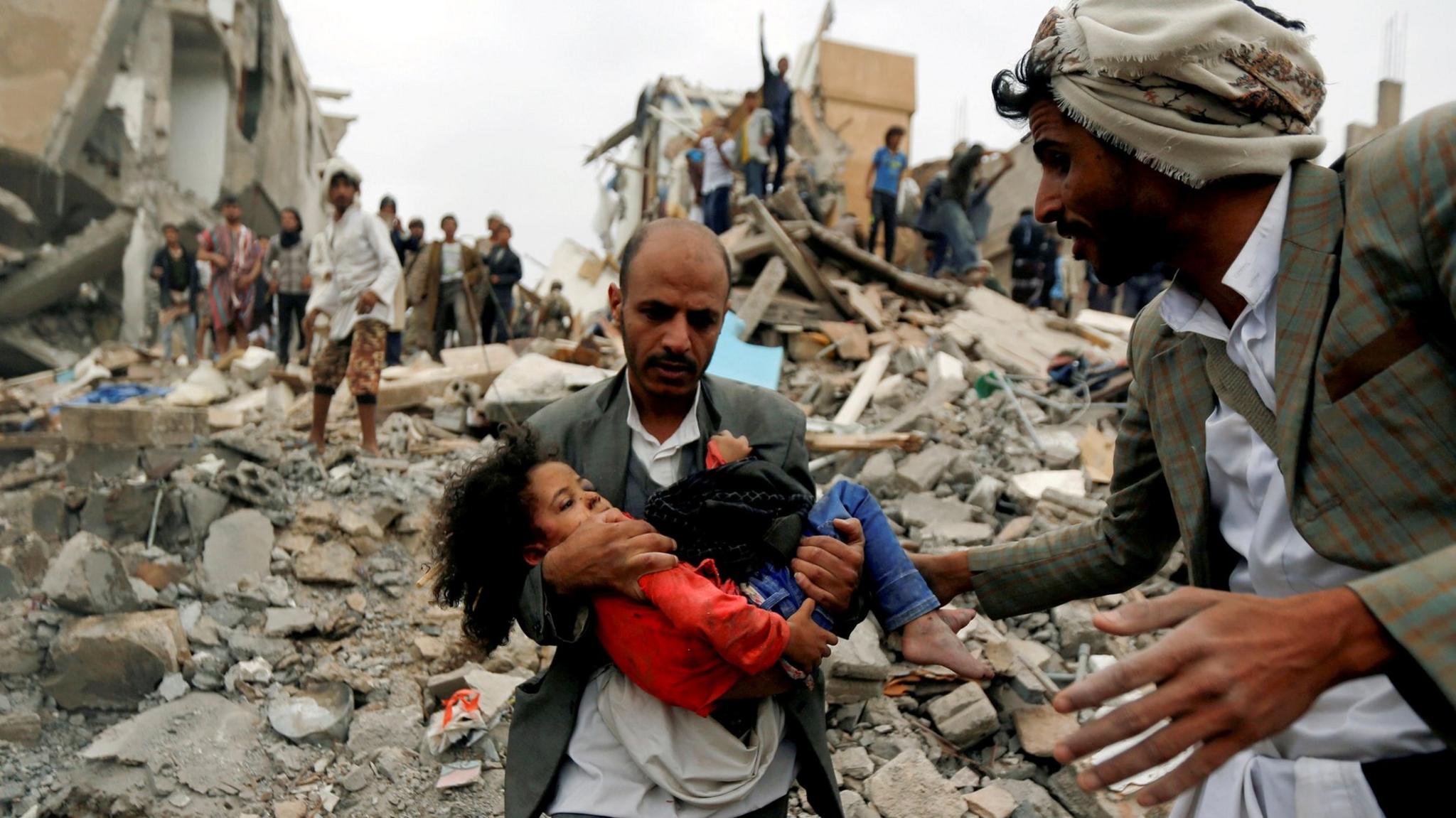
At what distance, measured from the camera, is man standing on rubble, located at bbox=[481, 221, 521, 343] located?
12.1 m

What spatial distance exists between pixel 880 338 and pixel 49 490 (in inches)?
274

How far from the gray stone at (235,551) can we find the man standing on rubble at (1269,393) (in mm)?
4720

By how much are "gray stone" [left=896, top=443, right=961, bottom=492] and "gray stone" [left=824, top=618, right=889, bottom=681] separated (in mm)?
2246

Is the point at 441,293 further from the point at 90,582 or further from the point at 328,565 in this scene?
the point at 90,582

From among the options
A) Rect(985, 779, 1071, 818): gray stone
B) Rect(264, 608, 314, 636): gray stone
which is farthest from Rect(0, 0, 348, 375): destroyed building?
Rect(985, 779, 1071, 818): gray stone

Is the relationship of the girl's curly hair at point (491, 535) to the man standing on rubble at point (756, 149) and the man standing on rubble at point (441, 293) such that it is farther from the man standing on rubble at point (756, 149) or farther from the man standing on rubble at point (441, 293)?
the man standing on rubble at point (756, 149)

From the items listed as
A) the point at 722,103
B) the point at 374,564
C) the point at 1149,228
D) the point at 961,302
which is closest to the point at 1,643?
the point at 374,564

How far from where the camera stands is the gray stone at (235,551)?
4680 millimetres

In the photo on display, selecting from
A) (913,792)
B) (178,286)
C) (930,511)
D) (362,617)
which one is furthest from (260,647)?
(178,286)

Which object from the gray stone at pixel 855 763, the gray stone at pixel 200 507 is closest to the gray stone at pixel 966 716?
A: the gray stone at pixel 855 763

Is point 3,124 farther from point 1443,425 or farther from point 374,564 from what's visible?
point 1443,425

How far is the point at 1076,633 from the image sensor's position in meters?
4.18

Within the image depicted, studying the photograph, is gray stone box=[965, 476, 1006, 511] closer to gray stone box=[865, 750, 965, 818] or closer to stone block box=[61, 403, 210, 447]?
gray stone box=[865, 750, 965, 818]

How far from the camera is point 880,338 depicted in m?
8.87
